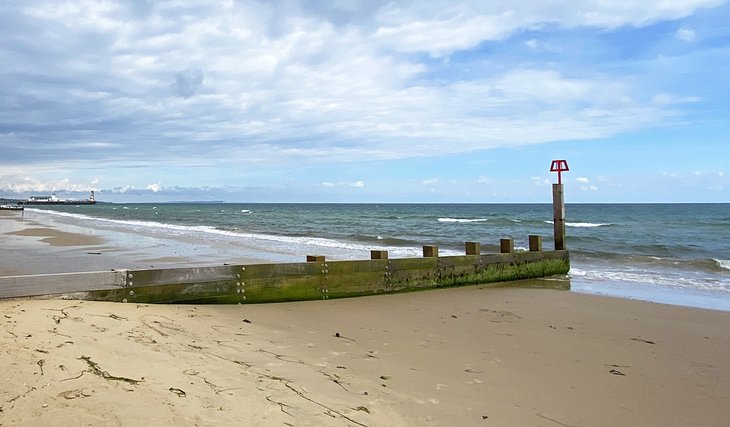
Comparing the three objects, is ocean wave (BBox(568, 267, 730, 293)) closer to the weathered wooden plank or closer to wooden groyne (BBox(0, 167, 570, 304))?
wooden groyne (BBox(0, 167, 570, 304))

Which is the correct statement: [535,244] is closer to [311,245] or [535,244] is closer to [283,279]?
[283,279]

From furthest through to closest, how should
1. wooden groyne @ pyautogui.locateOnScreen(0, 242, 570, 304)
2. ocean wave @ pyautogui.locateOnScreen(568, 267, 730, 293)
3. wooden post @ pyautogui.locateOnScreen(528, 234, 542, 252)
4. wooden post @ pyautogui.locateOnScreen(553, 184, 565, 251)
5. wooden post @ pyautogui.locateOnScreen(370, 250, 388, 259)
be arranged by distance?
wooden post @ pyautogui.locateOnScreen(553, 184, 565, 251) → wooden post @ pyautogui.locateOnScreen(528, 234, 542, 252) → ocean wave @ pyautogui.locateOnScreen(568, 267, 730, 293) → wooden post @ pyautogui.locateOnScreen(370, 250, 388, 259) → wooden groyne @ pyautogui.locateOnScreen(0, 242, 570, 304)

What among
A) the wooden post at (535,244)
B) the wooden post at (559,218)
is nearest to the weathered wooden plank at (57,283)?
the wooden post at (535,244)

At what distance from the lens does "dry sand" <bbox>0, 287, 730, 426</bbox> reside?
324 centimetres

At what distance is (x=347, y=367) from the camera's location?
15.7ft

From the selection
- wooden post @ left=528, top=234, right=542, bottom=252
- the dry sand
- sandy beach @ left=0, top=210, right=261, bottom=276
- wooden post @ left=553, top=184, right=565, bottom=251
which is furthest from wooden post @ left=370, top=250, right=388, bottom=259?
sandy beach @ left=0, top=210, right=261, bottom=276

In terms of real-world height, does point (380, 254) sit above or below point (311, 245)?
above

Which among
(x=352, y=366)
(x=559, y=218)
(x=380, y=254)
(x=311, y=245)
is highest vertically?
(x=559, y=218)

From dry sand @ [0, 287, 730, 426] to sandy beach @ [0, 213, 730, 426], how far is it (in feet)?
0.06

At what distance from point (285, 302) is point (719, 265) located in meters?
14.8

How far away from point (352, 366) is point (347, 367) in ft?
0.26

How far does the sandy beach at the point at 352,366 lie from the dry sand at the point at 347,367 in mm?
17

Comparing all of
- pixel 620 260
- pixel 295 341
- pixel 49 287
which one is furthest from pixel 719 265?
pixel 49 287

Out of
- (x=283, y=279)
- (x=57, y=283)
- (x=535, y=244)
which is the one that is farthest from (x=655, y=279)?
(x=57, y=283)
